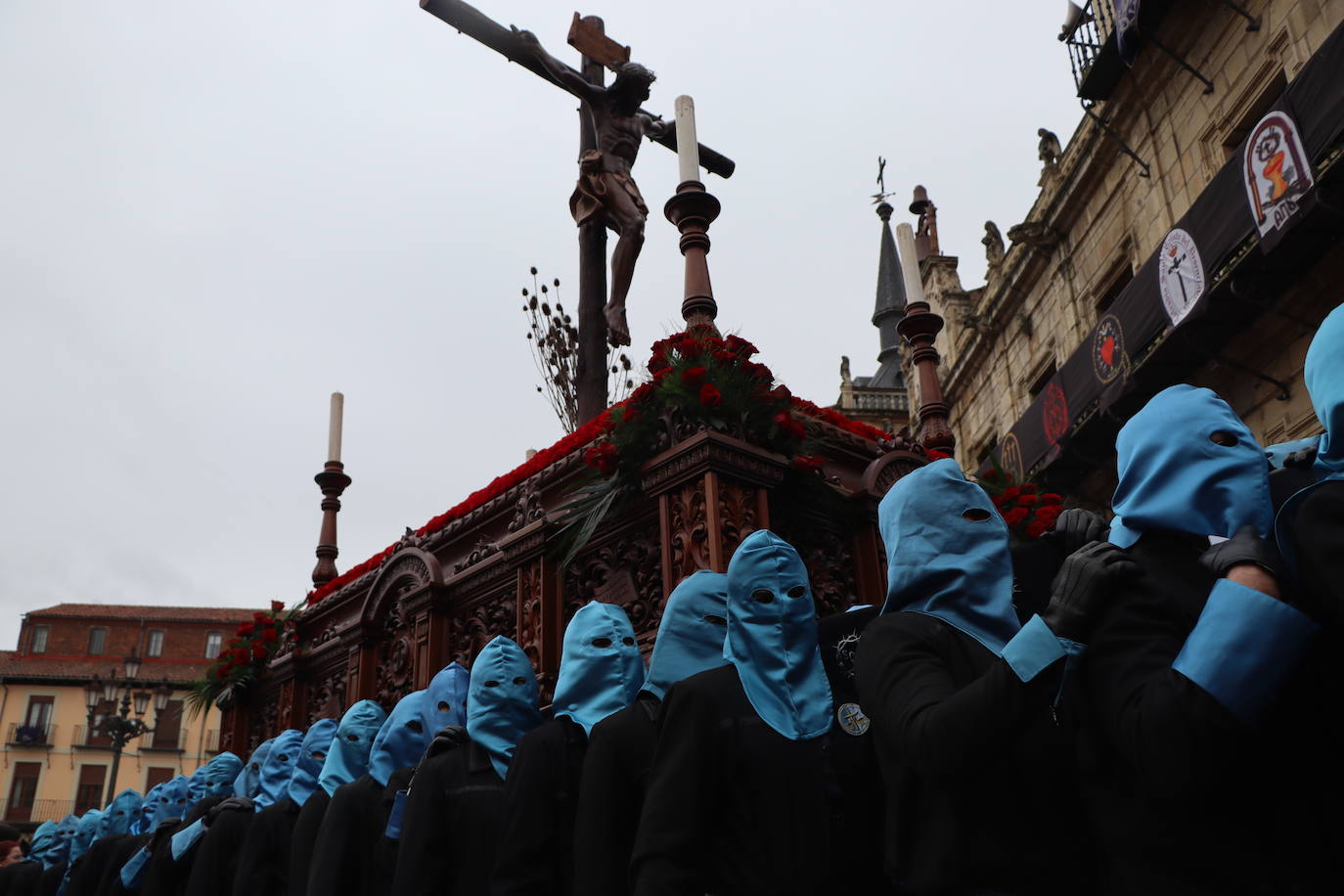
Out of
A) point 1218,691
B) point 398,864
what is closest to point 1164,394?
point 1218,691

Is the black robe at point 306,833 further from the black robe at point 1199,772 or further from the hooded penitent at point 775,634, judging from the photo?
the black robe at point 1199,772

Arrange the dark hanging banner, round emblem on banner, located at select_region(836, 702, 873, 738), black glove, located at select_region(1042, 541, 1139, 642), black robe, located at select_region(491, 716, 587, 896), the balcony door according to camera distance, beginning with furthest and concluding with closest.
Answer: the balcony door < the dark hanging banner < black robe, located at select_region(491, 716, 587, 896) < round emblem on banner, located at select_region(836, 702, 873, 738) < black glove, located at select_region(1042, 541, 1139, 642)

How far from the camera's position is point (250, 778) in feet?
22.3

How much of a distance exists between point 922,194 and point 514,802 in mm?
5887

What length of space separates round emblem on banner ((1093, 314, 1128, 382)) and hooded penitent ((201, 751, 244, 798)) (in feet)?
40.8

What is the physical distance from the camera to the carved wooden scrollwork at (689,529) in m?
4.37

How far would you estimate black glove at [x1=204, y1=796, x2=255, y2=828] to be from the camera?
612 cm

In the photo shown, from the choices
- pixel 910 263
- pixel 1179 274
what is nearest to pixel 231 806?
pixel 910 263

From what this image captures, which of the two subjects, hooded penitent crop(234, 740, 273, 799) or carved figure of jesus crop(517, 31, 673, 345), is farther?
carved figure of jesus crop(517, 31, 673, 345)

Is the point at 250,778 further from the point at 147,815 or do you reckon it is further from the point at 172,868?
the point at 147,815

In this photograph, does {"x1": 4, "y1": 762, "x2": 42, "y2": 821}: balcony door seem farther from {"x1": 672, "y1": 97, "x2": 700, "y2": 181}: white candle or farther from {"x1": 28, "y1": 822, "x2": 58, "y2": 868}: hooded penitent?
{"x1": 672, "y1": 97, "x2": 700, "y2": 181}: white candle

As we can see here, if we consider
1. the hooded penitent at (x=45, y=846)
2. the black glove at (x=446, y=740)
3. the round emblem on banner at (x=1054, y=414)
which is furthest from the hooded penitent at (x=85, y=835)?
the round emblem on banner at (x=1054, y=414)

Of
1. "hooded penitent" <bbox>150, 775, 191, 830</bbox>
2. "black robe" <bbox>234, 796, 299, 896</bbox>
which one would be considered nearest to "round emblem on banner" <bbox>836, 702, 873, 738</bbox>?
"black robe" <bbox>234, 796, 299, 896</bbox>

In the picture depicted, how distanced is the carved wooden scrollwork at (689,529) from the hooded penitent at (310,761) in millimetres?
2673
